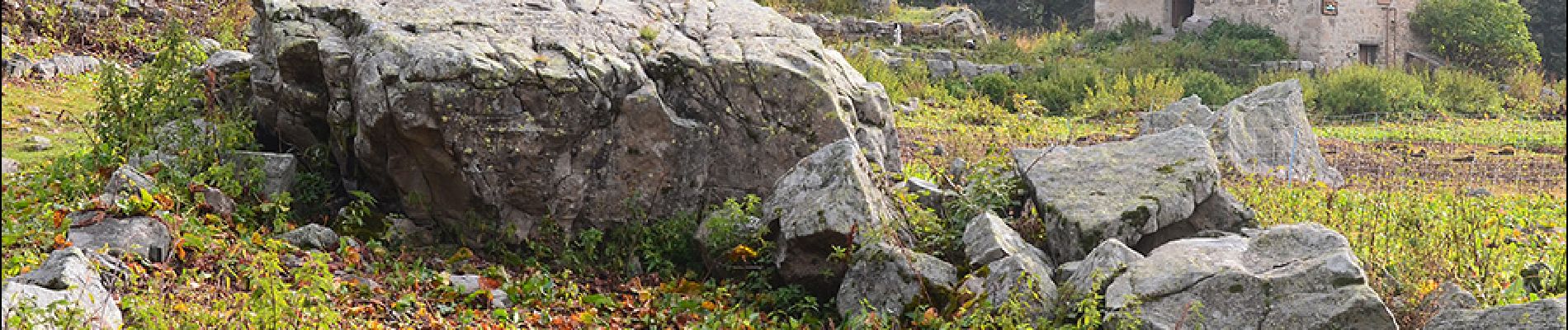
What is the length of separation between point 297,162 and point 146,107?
83 cm

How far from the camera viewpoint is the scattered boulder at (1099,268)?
544cm

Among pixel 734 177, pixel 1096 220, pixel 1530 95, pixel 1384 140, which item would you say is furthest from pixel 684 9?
pixel 1530 95

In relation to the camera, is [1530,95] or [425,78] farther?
[1530,95]

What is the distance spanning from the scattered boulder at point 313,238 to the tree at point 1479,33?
25.4 metres

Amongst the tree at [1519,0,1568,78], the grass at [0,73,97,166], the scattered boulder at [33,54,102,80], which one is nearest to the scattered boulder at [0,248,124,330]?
the grass at [0,73,97,166]

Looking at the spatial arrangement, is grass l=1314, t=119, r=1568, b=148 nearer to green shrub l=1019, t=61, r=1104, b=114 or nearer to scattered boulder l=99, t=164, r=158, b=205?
green shrub l=1019, t=61, r=1104, b=114

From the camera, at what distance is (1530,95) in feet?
75.9

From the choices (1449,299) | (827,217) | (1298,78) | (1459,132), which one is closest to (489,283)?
(827,217)

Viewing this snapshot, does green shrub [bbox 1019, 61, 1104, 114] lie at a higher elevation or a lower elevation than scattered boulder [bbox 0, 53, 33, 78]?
lower

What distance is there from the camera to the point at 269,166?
22.0ft

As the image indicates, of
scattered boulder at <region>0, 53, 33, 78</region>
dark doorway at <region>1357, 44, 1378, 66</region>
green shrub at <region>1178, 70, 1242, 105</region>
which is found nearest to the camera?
scattered boulder at <region>0, 53, 33, 78</region>

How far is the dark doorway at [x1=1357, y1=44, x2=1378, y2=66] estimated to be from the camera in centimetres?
2611

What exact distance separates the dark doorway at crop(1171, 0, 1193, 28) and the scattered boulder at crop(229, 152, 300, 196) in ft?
82.9

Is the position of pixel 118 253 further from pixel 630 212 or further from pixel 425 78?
pixel 630 212
